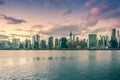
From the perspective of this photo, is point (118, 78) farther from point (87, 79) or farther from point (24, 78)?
point (24, 78)

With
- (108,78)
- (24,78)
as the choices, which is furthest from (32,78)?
(108,78)

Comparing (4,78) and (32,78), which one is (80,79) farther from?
(4,78)

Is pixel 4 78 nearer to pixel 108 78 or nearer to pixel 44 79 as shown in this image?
pixel 44 79

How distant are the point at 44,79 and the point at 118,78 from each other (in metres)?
24.5

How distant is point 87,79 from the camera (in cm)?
6688

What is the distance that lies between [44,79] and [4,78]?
1384cm

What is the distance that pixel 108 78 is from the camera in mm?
68812

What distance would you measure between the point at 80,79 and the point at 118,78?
1286 centimetres

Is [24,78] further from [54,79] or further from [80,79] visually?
[80,79]

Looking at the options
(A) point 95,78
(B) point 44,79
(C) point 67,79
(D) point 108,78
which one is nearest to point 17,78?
(B) point 44,79

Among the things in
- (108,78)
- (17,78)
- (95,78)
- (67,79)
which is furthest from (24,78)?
(108,78)

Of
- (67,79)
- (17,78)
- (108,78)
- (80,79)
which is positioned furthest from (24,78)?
(108,78)

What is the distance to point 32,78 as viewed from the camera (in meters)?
69.8

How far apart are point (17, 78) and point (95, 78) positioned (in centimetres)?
2621
